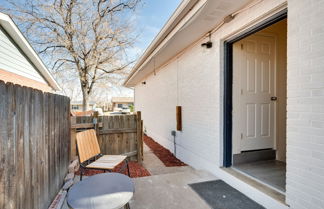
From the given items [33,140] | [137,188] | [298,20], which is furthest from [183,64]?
[33,140]

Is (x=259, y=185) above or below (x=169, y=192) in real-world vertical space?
above

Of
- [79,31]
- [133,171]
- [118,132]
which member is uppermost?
[79,31]

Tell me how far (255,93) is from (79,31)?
34.7 ft

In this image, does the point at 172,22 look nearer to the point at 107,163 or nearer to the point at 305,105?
the point at 305,105

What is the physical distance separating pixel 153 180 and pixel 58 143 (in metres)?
1.53

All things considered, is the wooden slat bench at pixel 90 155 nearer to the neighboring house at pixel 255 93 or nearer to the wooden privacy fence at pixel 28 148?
the wooden privacy fence at pixel 28 148

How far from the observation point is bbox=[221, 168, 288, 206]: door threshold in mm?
1997

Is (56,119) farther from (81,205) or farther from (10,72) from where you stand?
(10,72)

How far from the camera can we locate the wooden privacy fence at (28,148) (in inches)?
47.4

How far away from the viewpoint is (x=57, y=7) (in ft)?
30.5

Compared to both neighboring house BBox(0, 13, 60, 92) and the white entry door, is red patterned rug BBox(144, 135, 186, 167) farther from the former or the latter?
neighboring house BBox(0, 13, 60, 92)

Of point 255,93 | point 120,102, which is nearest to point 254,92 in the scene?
point 255,93

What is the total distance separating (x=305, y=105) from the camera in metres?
1.71

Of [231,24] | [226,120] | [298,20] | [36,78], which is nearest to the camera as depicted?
[298,20]
